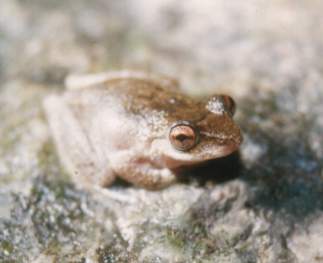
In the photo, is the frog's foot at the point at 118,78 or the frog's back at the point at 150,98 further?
the frog's foot at the point at 118,78

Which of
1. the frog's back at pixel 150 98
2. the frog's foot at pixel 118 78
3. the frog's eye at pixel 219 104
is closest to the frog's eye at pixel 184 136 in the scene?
the frog's back at pixel 150 98

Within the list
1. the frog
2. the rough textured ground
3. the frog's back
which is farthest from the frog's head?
the rough textured ground

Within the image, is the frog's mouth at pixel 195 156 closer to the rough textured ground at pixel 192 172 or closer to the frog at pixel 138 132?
the frog at pixel 138 132

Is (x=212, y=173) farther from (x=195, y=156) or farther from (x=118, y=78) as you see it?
(x=118, y=78)

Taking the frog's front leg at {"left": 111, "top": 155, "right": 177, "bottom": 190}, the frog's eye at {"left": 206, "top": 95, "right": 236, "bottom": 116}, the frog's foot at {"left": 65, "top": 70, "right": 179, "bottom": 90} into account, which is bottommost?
the frog's front leg at {"left": 111, "top": 155, "right": 177, "bottom": 190}

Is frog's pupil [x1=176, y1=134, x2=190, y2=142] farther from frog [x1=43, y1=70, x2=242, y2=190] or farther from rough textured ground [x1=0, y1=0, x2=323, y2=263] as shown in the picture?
rough textured ground [x1=0, y1=0, x2=323, y2=263]

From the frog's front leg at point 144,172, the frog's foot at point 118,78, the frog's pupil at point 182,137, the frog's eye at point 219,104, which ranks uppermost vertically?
the frog's foot at point 118,78

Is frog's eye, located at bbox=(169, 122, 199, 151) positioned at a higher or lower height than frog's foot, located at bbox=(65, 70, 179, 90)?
lower
